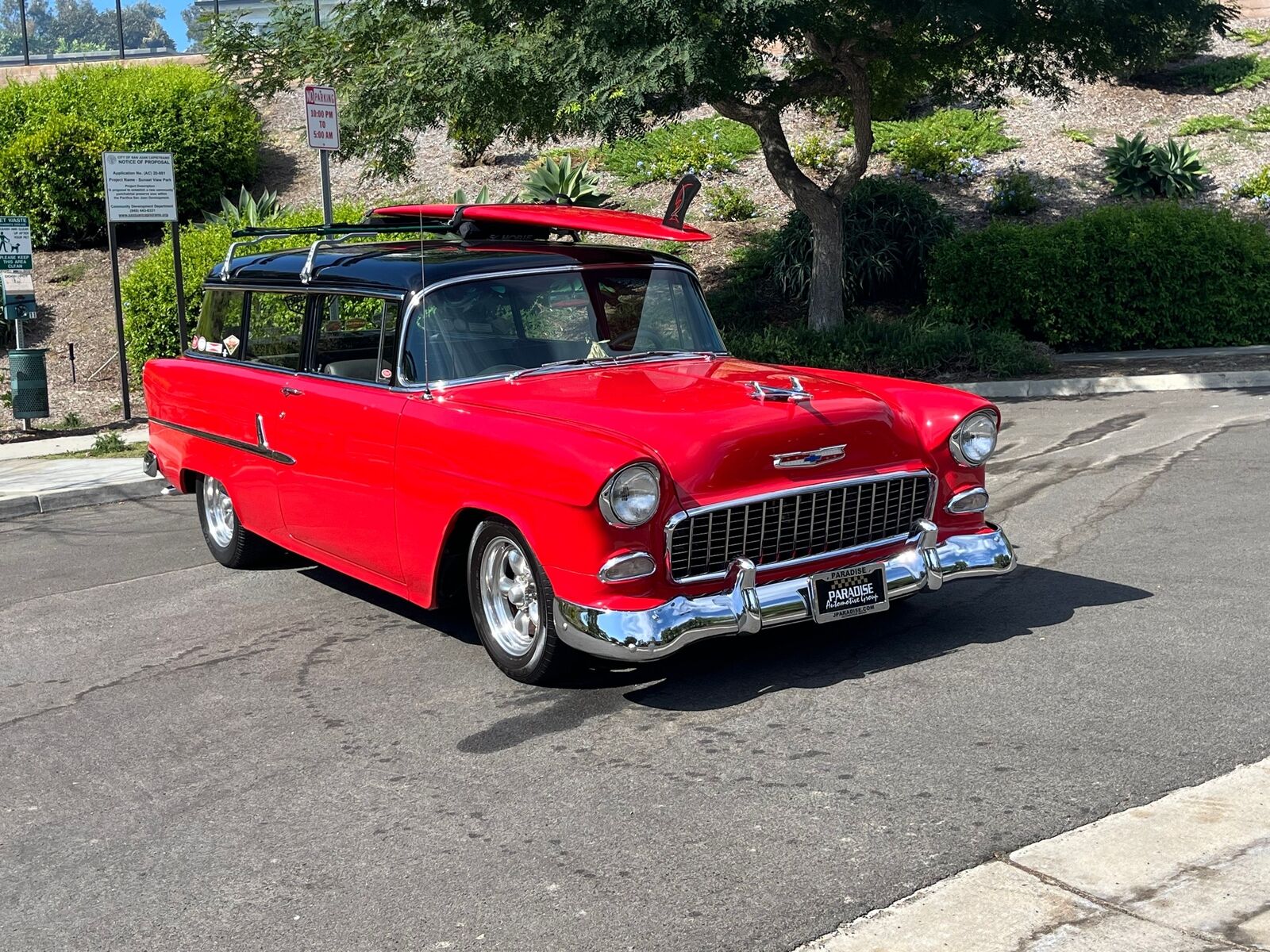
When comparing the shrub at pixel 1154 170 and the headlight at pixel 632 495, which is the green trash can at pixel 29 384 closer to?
the headlight at pixel 632 495

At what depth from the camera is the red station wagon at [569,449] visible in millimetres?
5301

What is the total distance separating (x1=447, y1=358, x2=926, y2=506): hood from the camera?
536 centimetres

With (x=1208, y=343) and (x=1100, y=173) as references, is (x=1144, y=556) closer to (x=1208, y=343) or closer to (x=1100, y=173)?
(x=1208, y=343)

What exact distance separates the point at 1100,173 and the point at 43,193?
1650cm

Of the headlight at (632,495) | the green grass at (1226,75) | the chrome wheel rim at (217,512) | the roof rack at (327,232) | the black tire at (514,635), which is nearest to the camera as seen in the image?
the headlight at (632,495)

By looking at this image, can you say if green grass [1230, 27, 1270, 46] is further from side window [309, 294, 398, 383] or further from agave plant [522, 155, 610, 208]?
side window [309, 294, 398, 383]

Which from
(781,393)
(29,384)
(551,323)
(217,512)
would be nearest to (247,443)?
(217,512)

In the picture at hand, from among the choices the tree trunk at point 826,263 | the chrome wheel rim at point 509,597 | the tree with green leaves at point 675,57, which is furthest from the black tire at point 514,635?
the tree trunk at point 826,263

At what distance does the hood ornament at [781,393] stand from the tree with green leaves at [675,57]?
7443 mm

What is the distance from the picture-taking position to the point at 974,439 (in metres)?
6.20

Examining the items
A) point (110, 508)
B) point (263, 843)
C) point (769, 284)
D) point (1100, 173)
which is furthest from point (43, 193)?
point (263, 843)

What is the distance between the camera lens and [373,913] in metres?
3.86

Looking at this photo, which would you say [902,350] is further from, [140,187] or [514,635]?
[514,635]

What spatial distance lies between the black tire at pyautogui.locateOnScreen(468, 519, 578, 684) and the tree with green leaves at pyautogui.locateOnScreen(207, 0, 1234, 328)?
785cm
